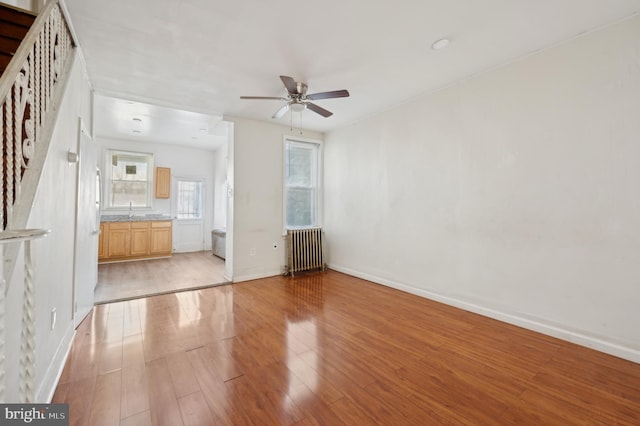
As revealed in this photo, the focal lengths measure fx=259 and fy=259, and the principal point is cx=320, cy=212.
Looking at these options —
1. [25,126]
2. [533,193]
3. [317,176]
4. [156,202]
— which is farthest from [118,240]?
[533,193]

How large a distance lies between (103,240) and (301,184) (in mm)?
4516

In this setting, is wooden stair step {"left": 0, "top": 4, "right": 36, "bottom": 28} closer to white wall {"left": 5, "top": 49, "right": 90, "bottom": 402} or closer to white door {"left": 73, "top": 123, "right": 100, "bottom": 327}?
white wall {"left": 5, "top": 49, "right": 90, "bottom": 402}

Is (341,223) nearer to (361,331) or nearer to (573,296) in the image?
(361,331)

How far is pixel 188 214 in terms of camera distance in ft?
24.0

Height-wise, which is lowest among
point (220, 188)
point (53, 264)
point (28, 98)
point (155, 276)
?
point (155, 276)

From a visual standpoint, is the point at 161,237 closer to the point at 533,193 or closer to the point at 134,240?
the point at 134,240

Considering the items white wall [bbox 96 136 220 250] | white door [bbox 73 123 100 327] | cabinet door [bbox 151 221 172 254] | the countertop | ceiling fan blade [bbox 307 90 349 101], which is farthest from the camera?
white wall [bbox 96 136 220 250]

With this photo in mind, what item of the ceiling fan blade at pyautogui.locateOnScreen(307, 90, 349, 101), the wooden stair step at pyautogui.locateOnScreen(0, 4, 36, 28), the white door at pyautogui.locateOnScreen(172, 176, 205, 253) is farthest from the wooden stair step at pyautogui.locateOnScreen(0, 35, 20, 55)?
the white door at pyautogui.locateOnScreen(172, 176, 205, 253)

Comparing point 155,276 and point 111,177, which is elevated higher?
point 111,177

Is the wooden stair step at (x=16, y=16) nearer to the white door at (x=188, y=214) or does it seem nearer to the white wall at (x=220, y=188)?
the white wall at (x=220, y=188)

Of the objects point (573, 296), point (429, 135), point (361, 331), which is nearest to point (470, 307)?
point (573, 296)

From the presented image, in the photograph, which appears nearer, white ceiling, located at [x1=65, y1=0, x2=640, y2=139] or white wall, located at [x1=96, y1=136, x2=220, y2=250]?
white ceiling, located at [x1=65, y1=0, x2=640, y2=139]

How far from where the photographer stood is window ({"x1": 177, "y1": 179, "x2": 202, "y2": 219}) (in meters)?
7.16

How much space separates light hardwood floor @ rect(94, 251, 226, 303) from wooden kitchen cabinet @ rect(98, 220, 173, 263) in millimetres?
203
